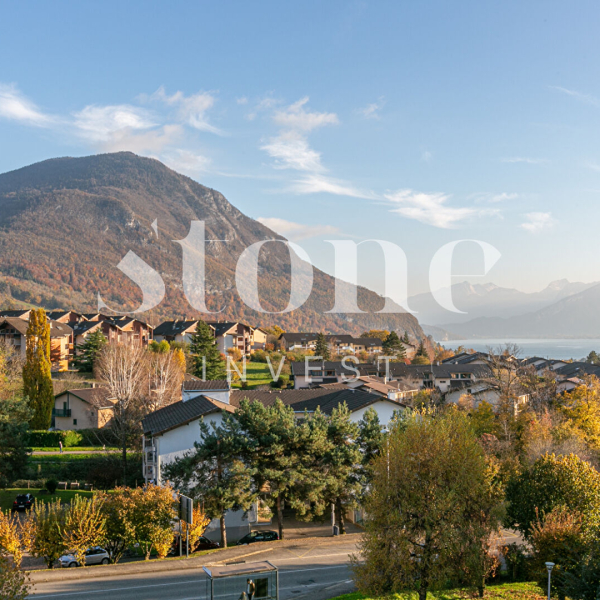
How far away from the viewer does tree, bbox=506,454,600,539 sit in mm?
20391

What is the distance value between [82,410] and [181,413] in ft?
81.9

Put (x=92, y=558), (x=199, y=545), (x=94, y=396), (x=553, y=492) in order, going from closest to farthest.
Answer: (x=553, y=492)
(x=92, y=558)
(x=199, y=545)
(x=94, y=396)

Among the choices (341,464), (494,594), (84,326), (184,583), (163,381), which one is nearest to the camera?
(494,594)

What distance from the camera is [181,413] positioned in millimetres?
33469

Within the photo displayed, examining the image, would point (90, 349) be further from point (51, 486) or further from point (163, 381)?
point (51, 486)

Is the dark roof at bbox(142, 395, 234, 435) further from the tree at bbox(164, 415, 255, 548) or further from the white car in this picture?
the white car

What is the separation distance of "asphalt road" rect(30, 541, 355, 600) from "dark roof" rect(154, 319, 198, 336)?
84.6m

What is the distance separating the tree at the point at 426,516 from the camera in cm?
1684

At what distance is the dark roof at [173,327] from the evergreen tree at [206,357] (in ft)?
88.8

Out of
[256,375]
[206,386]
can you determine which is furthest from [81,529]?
[256,375]

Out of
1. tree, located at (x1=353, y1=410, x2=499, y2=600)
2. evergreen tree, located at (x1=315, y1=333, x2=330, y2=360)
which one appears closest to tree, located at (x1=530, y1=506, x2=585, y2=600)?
tree, located at (x1=353, y1=410, x2=499, y2=600)

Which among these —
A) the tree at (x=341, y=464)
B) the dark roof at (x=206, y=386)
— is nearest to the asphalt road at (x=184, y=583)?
the tree at (x=341, y=464)

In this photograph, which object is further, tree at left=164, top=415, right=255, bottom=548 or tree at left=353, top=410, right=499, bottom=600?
tree at left=164, top=415, right=255, bottom=548

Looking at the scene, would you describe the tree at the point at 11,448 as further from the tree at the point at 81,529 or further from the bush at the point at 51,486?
the tree at the point at 81,529
